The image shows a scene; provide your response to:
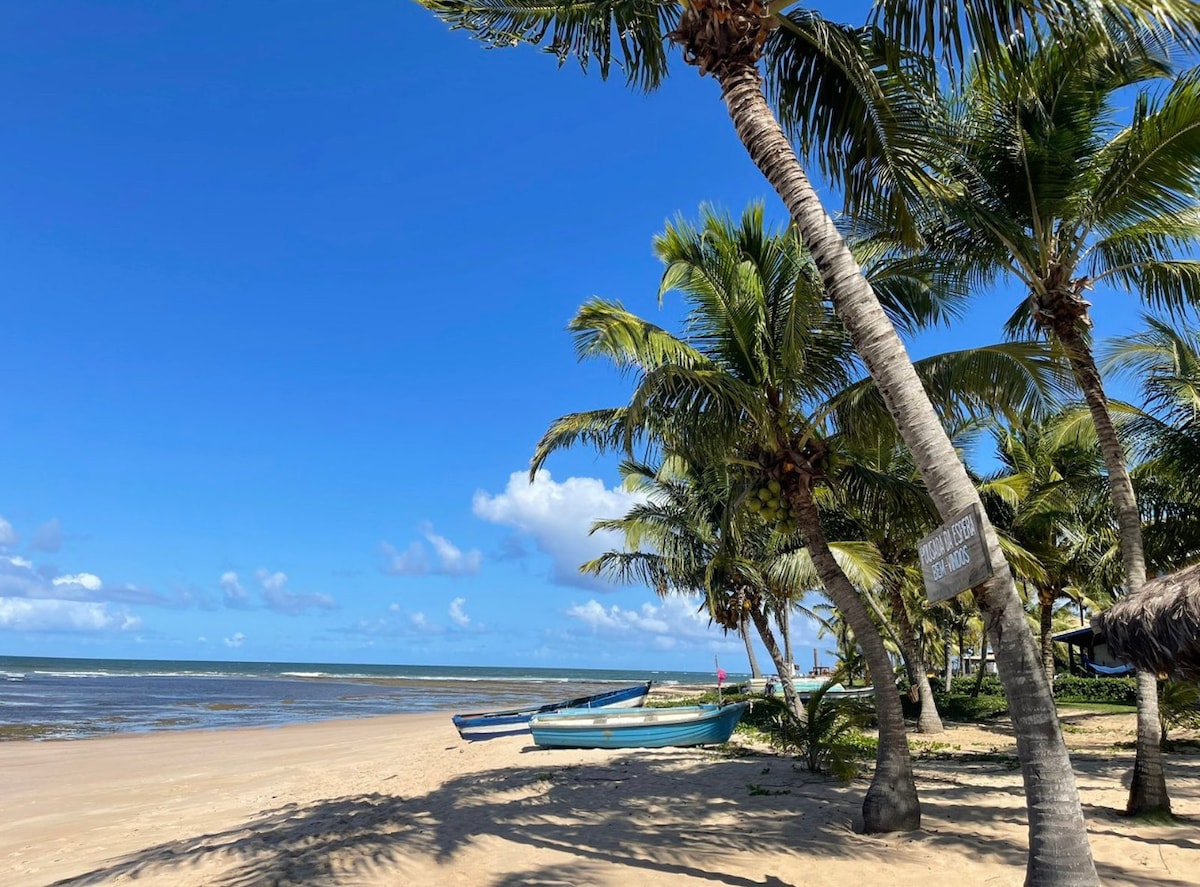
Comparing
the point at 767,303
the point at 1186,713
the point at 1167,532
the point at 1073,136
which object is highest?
the point at 1073,136

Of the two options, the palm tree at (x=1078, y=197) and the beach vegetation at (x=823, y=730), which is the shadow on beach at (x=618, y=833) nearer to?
the beach vegetation at (x=823, y=730)

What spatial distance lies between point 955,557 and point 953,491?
452 millimetres

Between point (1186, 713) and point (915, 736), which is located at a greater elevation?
point (1186, 713)

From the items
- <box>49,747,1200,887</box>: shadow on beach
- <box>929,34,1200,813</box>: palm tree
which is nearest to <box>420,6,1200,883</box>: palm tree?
<box>929,34,1200,813</box>: palm tree

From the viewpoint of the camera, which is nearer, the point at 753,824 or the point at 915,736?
the point at 753,824

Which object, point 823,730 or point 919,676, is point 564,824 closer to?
point 823,730

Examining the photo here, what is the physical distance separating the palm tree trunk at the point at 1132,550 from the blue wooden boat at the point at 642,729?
7953 mm

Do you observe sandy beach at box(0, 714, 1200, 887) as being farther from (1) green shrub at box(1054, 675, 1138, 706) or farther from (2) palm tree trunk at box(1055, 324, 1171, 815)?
(1) green shrub at box(1054, 675, 1138, 706)

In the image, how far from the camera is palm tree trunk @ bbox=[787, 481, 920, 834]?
7.13m

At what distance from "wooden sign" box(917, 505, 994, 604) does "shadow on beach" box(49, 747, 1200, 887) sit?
3.20m

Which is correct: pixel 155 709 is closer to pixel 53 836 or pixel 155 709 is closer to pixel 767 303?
pixel 53 836

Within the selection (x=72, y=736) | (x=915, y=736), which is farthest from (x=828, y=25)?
(x=72, y=736)

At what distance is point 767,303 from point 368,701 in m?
41.3

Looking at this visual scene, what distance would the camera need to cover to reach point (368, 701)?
145ft
